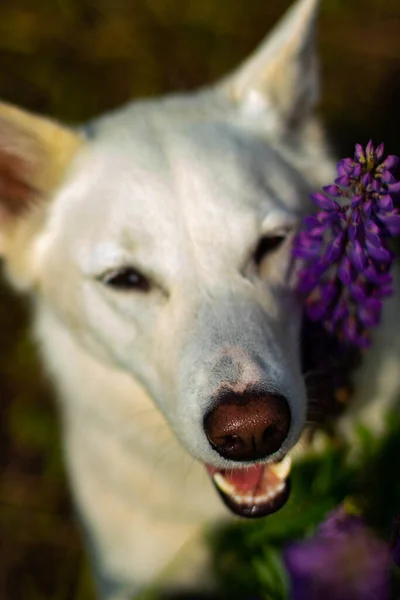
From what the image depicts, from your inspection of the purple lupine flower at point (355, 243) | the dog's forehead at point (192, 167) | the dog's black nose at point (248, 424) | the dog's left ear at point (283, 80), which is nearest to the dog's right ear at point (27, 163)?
the dog's forehead at point (192, 167)

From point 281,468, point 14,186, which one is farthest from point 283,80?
point 281,468

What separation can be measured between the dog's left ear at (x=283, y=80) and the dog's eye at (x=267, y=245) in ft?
1.48

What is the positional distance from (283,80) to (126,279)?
0.73m

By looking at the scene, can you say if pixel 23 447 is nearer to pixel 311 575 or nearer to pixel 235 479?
pixel 235 479

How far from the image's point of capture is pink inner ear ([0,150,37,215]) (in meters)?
1.87

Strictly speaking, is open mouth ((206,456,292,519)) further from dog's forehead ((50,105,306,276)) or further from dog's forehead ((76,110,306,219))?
dog's forehead ((76,110,306,219))

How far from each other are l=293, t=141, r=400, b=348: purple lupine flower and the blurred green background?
2005 millimetres

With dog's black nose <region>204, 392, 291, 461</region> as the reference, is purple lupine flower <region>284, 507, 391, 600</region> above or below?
above

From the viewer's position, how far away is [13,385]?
3490 millimetres

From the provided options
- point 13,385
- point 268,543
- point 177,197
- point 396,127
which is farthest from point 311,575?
point 396,127

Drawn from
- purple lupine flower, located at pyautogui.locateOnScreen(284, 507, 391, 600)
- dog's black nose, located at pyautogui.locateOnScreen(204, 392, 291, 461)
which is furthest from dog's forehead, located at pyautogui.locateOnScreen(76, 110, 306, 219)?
purple lupine flower, located at pyautogui.locateOnScreen(284, 507, 391, 600)

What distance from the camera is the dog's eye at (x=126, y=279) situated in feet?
5.61

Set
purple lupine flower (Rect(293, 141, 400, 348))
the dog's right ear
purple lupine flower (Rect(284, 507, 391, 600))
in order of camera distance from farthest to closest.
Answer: the dog's right ear, purple lupine flower (Rect(293, 141, 400, 348)), purple lupine flower (Rect(284, 507, 391, 600))

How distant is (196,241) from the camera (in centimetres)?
162
